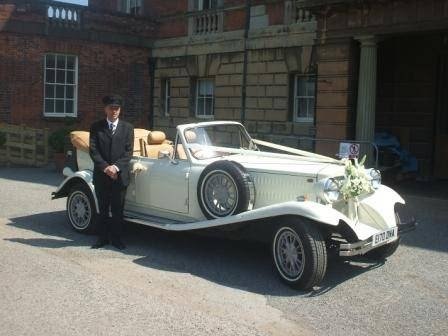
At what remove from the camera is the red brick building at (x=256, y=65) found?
14203 mm

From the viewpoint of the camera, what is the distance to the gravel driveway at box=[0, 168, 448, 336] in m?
5.00

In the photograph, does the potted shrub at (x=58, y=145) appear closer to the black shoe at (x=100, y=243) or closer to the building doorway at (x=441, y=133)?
the black shoe at (x=100, y=243)

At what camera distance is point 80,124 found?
2055 cm

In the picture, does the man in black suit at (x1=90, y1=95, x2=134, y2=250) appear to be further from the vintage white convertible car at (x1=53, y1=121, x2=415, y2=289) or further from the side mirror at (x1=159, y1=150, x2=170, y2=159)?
the side mirror at (x1=159, y1=150, x2=170, y2=159)

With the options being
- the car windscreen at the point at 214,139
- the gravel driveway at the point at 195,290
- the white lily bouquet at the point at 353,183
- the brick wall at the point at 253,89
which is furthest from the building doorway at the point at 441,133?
the white lily bouquet at the point at 353,183

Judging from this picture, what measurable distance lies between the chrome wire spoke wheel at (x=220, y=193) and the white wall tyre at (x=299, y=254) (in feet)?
2.17

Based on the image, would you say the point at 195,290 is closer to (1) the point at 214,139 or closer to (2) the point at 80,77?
(1) the point at 214,139

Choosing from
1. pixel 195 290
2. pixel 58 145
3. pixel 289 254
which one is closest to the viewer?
pixel 195 290

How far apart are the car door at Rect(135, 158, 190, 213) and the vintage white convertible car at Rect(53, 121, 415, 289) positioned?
1 centimetres

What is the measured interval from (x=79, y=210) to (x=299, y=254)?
144 inches

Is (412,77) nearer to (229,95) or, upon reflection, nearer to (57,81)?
(229,95)

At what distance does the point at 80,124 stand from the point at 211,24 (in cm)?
556

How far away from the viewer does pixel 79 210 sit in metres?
8.41

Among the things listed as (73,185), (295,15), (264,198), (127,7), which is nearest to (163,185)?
(264,198)
